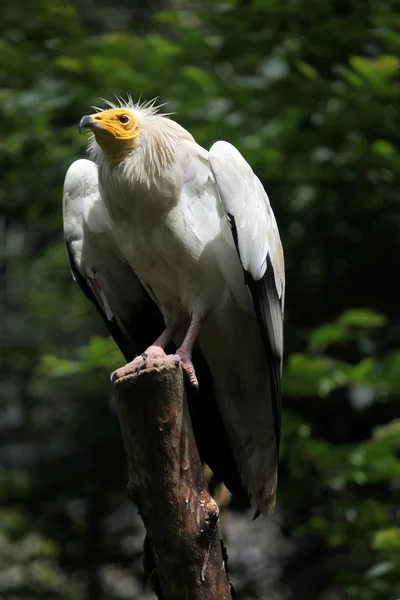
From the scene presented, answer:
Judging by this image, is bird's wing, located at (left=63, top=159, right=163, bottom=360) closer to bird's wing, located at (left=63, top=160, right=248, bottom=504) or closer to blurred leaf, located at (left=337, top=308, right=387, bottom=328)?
bird's wing, located at (left=63, top=160, right=248, bottom=504)

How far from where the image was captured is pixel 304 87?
4820mm

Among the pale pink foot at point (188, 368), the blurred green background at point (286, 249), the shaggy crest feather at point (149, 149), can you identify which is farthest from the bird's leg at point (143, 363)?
the blurred green background at point (286, 249)

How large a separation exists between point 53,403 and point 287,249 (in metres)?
2.32

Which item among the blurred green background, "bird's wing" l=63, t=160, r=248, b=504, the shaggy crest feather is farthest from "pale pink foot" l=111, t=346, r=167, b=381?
the blurred green background

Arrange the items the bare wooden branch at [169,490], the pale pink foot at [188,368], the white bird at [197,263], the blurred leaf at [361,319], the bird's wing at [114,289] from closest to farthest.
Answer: the bare wooden branch at [169,490], the pale pink foot at [188,368], the white bird at [197,263], the bird's wing at [114,289], the blurred leaf at [361,319]

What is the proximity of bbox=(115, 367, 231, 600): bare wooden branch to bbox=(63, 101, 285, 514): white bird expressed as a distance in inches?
7.2

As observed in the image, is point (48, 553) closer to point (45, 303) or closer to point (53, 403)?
point (53, 403)

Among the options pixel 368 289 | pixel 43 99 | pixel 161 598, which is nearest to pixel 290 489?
pixel 368 289

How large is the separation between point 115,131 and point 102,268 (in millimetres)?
716

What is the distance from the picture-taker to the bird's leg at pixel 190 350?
3.41 m

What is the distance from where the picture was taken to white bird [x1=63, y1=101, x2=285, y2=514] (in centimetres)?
352

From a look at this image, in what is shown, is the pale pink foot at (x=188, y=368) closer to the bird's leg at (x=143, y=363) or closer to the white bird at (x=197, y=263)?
the white bird at (x=197, y=263)

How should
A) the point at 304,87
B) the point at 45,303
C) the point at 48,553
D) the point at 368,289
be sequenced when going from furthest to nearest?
the point at 45,303
the point at 48,553
the point at 368,289
the point at 304,87

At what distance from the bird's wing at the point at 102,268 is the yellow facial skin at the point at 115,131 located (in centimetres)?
29
